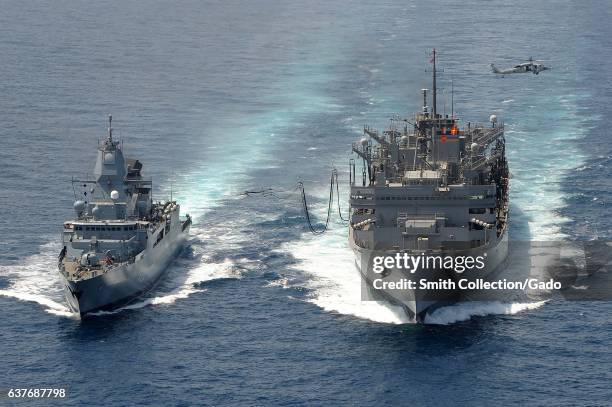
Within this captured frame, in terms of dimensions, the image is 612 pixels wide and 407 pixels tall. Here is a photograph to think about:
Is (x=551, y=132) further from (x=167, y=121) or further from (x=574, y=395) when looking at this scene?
(x=574, y=395)

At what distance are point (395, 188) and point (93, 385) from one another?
1455 inches

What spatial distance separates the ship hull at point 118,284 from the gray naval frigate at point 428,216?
19515mm

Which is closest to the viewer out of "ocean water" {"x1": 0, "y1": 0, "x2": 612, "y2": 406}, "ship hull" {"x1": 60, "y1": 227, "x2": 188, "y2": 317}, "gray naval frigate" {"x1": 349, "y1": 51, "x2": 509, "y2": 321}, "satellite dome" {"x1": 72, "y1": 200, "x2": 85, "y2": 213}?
"ocean water" {"x1": 0, "y1": 0, "x2": 612, "y2": 406}

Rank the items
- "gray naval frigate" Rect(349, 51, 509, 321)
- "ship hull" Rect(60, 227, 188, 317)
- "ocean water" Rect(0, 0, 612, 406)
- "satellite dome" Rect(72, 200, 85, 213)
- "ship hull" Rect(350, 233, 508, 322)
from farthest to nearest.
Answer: "satellite dome" Rect(72, 200, 85, 213) → "gray naval frigate" Rect(349, 51, 509, 321) → "ship hull" Rect(60, 227, 188, 317) → "ship hull" Rect(350, 233, 508, 322) → "ocean water" Rect(0, 0, 612, 406)

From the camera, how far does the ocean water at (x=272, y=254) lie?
340 feet

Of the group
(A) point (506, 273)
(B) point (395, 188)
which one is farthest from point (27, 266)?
(A) point (506, 273)

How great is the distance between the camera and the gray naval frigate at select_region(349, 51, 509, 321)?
118m

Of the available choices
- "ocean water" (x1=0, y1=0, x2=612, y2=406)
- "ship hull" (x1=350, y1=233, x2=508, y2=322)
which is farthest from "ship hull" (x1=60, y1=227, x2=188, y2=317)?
"ship hull" (x1=350, y1=233, x2=508, y2=322)

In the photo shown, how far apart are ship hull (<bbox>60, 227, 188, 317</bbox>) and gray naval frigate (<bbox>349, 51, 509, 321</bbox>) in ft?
64.0

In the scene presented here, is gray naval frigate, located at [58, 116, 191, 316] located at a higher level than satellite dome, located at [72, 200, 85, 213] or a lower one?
lower

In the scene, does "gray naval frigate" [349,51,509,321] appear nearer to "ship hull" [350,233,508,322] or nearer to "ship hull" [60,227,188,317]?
"ship hull" [350,233,508,322]

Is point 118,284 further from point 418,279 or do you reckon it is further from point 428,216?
point 428,216

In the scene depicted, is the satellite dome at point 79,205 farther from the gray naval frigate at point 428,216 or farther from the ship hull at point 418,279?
the ship hull at point 418,279

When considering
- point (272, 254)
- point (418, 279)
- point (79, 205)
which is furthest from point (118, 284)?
point (418, 279)
